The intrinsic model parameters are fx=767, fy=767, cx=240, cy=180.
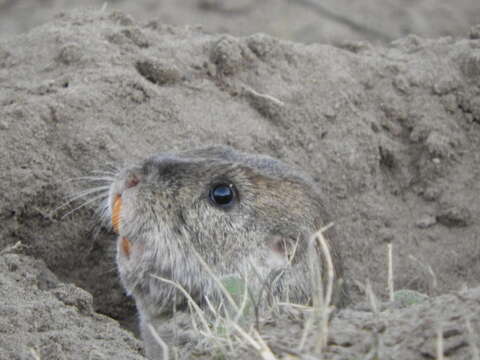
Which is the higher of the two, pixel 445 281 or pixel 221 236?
pixel 445 281

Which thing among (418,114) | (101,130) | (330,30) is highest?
(330,30)

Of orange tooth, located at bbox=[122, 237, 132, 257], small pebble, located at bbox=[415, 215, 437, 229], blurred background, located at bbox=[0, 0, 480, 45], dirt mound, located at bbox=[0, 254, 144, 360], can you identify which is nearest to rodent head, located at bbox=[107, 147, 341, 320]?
orange tooth, located at bbox=[122, 237, 132, 257]

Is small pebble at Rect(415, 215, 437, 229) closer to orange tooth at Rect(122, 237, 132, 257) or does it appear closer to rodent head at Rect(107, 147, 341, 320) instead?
rodent head at Rect(107, 147, 341, 320)

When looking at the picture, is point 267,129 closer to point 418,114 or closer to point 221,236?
point 418,114

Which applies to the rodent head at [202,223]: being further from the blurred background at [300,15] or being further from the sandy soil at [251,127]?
the blurred background at [300,15]

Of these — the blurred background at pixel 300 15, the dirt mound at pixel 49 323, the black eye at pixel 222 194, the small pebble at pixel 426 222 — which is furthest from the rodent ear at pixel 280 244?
the blurred background at pixel 300 15

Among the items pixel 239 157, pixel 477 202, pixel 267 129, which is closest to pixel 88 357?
pixel 239 157

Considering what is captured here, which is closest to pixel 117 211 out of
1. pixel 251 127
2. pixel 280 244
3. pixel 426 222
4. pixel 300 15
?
pixel 280 244
